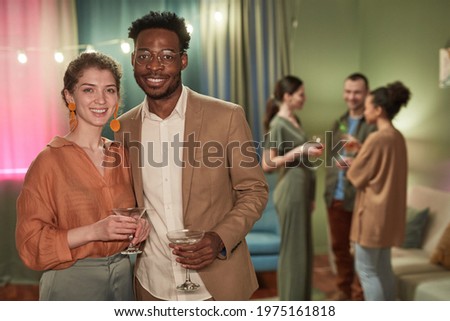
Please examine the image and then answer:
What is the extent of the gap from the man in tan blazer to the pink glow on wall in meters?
0.35

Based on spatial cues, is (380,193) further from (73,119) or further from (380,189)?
(73,119)

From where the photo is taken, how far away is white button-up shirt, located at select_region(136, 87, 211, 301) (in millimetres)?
2012

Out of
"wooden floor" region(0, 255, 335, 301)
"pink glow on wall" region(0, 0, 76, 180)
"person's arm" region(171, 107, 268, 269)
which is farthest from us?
"wooden floor" region(0, 255, 335, 301)

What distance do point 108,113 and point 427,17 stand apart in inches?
52.7

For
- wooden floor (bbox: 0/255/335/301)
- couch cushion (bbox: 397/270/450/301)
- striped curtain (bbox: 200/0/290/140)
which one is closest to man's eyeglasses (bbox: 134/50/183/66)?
striped curtain (bbox: 200/0/290/140)

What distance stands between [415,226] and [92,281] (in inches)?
52.9

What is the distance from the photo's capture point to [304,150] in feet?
7.79

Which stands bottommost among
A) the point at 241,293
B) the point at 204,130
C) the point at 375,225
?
the point at 241,293

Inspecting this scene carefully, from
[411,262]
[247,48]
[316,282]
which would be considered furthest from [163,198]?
[411,262]

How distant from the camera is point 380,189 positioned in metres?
2.40

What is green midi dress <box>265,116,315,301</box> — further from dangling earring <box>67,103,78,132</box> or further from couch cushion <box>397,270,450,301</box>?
dangling earring <box>67,103,78,132</box>

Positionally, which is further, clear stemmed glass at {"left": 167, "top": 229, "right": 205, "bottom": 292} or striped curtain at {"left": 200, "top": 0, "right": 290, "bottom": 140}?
striped curtain at {"left": 200, "top": 0, "right": 290, "bottom": 140}
